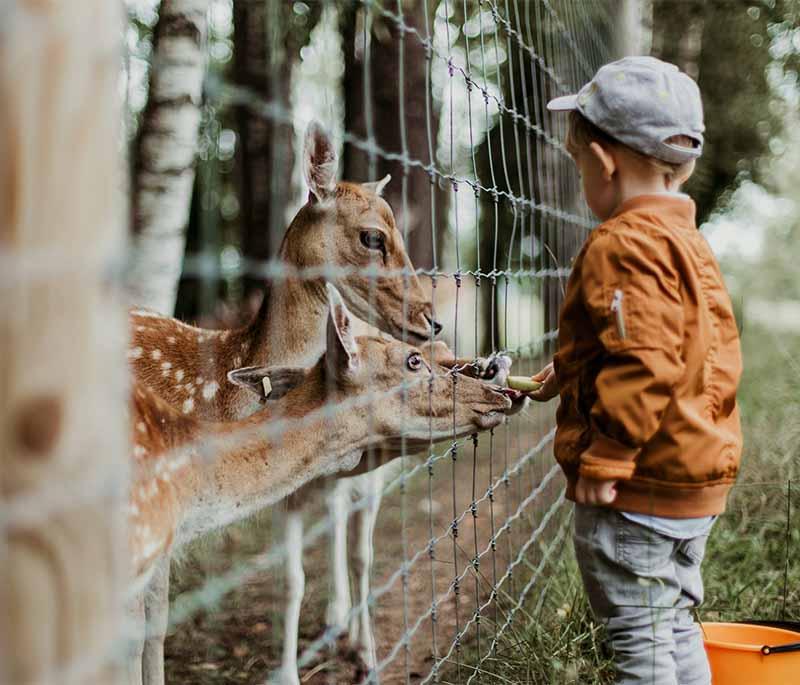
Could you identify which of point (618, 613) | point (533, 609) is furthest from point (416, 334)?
point (618, 613)

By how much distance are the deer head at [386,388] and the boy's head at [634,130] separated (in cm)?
86

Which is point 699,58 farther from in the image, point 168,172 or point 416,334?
point 416,334

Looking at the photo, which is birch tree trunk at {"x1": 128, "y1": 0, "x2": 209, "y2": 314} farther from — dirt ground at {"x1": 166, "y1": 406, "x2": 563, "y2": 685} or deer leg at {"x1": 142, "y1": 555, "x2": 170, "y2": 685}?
deer leg at {"x1": 142, "y1": 555, "x2": 170, "y2": 685}

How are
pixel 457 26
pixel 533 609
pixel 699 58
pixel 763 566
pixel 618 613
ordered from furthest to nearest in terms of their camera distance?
1. pixel 699 58
2. pixel 457 26
3. pixel 763 566
4. pixel 533 609
5. pixel 618 613

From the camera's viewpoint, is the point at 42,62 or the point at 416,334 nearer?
the point at 42,62

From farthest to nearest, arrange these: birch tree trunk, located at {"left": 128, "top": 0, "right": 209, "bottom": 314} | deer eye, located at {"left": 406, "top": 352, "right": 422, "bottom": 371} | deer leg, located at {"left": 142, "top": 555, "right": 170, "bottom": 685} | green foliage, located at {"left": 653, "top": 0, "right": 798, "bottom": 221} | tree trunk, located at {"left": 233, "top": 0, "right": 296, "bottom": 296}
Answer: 1. green foliage, located at {"left": 653, "top": 0, "right": 798, "bottom": 221}
2. tree trunk, located at {"left": 233, "top": 0, "right": 296, "bottom": 296}
3. birch tree trunk, located at {"left": 128, "top": 0, "right": 209, "bottom": 314}
4. deer leg, located at {"left": 142, "top": 555, "right": 170, "bottom": 685}
5. deer eye, located at {"left": 406, "top": 352, "right": 422, "bottom": 371}

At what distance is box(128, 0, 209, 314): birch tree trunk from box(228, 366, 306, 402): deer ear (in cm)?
209

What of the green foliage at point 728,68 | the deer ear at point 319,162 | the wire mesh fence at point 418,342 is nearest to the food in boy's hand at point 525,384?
the wire mesh fence at point 418,342

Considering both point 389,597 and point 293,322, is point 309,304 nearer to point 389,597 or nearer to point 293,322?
point 293,322

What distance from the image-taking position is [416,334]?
13.5 ft

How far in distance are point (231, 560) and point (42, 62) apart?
5583 millimetres

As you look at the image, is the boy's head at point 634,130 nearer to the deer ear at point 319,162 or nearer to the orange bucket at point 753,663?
the orange bucket at point 753,663

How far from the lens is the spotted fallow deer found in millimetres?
2959

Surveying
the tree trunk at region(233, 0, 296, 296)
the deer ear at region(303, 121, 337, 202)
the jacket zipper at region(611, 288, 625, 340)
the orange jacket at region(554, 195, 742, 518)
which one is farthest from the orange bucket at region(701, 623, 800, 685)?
the tree trunk at region(233, 0, 296, 296)
